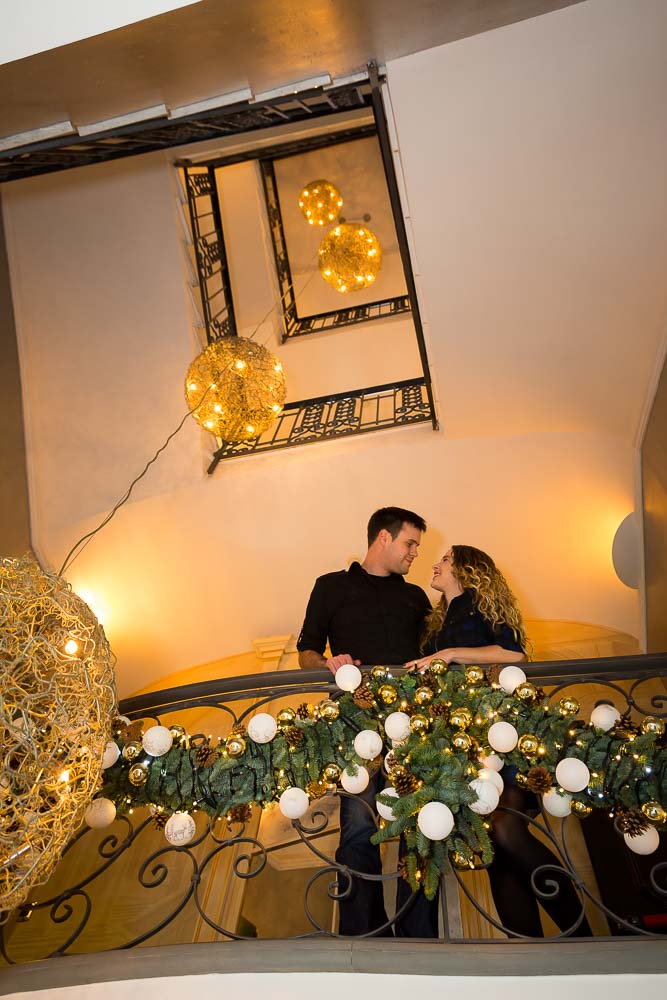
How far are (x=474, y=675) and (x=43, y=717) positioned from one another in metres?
1.54

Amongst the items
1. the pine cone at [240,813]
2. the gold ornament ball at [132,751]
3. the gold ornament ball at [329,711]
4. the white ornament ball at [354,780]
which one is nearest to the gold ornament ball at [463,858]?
the white ornament ball at [354,780]

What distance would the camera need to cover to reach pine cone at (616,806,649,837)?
2.33 m

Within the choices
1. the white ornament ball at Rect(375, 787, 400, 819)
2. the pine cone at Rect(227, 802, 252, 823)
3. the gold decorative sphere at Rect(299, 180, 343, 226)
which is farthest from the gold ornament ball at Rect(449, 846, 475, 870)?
the gold decorative sphere at Rect(299, 180, 343, 226)

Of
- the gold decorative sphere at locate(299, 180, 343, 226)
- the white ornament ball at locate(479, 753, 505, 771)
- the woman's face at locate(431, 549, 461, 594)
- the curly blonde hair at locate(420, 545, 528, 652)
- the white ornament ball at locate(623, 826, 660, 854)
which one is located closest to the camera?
the white ornament ball at locate(623, 826, 660, 854)

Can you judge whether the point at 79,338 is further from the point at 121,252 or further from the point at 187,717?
the point at 187,717

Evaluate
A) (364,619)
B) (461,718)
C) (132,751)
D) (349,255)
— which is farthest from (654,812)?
(349,255)

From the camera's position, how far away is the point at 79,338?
20.1 ft

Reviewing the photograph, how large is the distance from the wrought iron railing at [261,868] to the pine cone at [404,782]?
1.05 ft

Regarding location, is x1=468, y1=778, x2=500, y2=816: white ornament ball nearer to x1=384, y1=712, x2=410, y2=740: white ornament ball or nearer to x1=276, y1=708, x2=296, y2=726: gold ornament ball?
x1=384, y1=712, x2=410, y2=740: white ornament ball

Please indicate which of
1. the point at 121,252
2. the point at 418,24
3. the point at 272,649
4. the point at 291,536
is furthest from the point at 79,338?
the point at 418,24

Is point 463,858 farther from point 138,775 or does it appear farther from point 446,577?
point 446,577

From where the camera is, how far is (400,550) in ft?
13.0

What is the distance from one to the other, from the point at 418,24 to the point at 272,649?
210 inches

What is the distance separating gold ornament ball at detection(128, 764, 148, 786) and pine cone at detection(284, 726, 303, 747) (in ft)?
1.74
